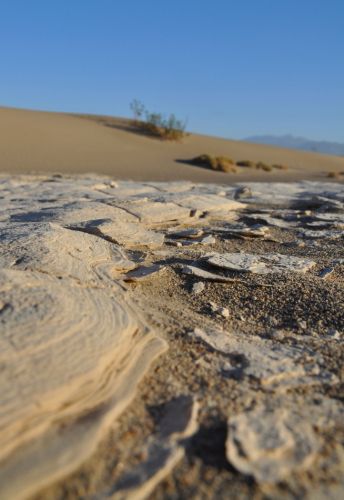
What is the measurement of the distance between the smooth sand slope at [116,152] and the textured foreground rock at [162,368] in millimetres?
6359

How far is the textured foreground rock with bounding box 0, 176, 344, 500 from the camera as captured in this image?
1273 millimetres

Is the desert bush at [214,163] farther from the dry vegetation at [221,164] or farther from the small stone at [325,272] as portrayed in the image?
the small stone at [325,272]

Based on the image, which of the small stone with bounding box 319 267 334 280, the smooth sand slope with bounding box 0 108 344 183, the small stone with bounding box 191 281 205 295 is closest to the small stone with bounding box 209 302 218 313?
the small stone with bounding box 191 281 205 295

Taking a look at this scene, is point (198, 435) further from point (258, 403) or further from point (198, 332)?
point (198, 332)

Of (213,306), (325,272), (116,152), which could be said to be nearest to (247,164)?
(116,152)

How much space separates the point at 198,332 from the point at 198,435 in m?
0.69

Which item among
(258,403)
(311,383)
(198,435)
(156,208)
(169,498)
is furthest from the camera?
(156,208)

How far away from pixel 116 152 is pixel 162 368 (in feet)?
39.0

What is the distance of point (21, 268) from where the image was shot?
7.73 ft

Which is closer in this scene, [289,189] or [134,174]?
[289,189]

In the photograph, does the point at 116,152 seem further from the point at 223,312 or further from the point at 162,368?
the point at 162,368

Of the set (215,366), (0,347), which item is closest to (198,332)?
(215,366)

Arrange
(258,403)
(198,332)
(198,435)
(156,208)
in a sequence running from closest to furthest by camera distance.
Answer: (198,435) → (258,403) → (198,332) → (156,208)

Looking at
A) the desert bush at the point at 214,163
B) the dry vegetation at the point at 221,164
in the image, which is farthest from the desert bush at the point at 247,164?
the desert bush at the point at 214,163
